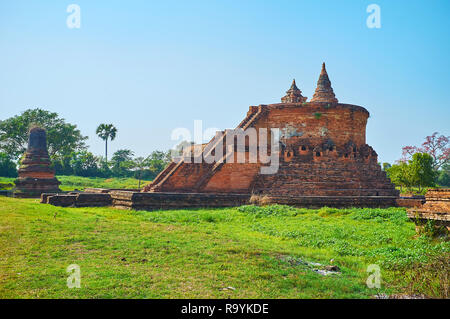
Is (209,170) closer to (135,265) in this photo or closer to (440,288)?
(135,265)

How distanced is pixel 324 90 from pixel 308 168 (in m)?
5.32

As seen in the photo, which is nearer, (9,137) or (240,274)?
(240,274)

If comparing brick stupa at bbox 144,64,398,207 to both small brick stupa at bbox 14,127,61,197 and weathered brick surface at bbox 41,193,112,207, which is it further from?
small brick stupa at bbox 14,127,61,197

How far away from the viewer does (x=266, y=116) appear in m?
14.8

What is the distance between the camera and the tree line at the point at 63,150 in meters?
32.8

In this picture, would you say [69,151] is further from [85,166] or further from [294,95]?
[294,95]

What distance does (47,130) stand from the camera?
34.1 meters

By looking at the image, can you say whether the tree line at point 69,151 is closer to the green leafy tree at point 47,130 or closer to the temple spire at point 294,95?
the green leafy tree at point 47,130

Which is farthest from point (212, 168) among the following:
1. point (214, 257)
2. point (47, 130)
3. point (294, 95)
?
point (47, 130)

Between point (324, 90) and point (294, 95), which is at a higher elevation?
point (294, 95)

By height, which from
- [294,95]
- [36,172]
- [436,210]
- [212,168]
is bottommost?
[436,210]
